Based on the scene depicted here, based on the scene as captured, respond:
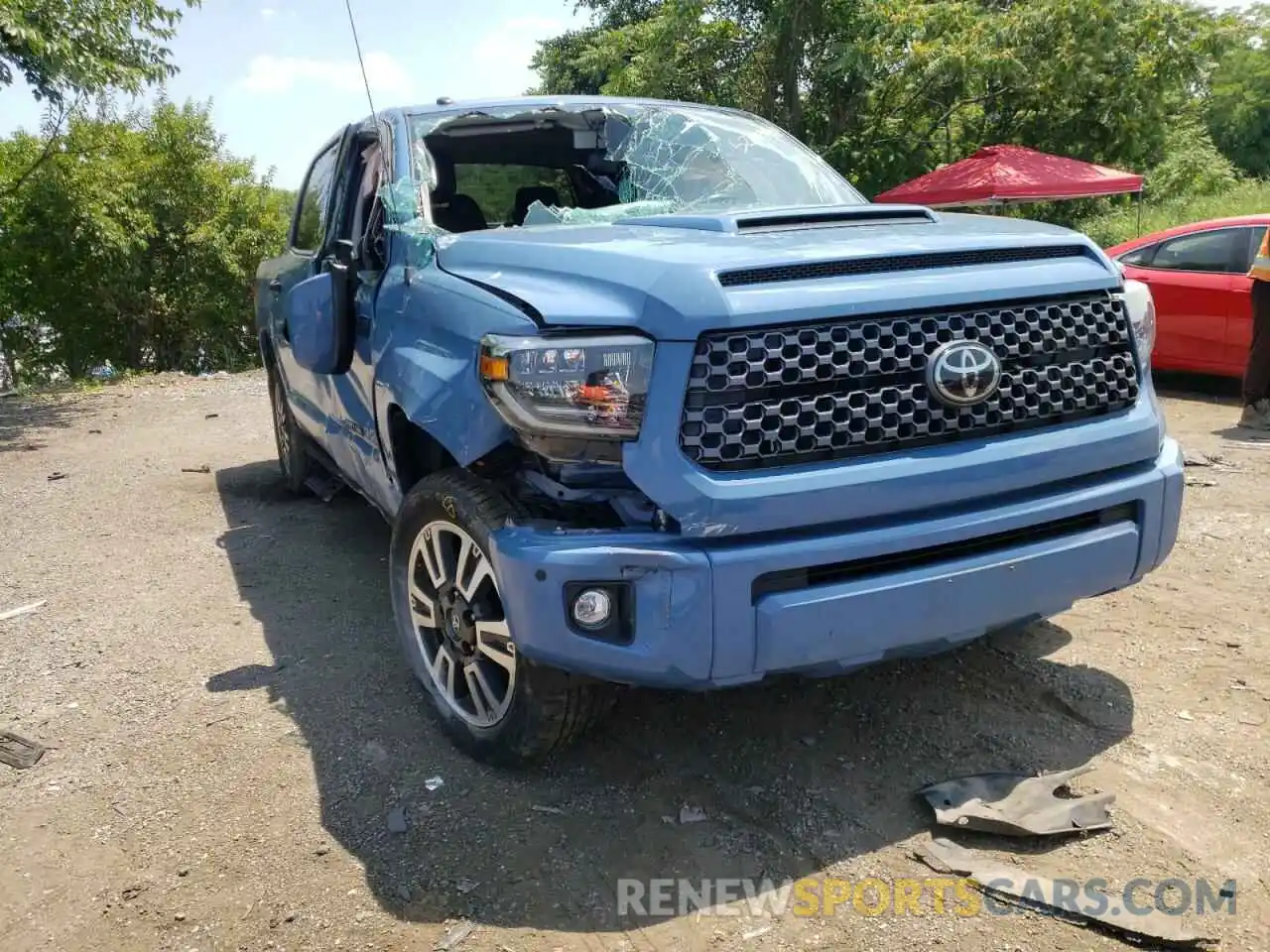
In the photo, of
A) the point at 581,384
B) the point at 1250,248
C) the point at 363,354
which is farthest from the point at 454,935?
the point at 1250,248

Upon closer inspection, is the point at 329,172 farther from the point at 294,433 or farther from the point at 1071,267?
the point at 1071,267

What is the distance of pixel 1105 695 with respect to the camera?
3365 millimetres

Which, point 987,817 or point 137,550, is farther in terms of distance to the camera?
point 137,550

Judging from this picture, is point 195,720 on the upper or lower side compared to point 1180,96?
lower

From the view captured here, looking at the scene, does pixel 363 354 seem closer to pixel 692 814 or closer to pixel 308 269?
pixel 308 269

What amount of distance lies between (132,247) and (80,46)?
903cm

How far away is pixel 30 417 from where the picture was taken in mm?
10727

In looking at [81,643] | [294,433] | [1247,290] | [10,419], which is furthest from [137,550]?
[1247,290]

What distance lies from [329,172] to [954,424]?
3391 mm

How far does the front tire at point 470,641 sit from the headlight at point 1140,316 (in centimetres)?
177

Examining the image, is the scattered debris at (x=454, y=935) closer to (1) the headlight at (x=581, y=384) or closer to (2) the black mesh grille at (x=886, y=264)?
(1) the headlight at (x=581, y=384)

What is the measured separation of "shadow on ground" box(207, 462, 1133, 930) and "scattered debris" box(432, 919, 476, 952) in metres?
0.04

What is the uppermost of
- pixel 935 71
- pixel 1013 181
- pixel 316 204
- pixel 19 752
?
pixel 935 71

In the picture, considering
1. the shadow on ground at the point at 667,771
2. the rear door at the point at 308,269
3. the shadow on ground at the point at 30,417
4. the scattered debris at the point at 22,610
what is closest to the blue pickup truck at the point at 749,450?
the shadow on ground at the point at 667,771
